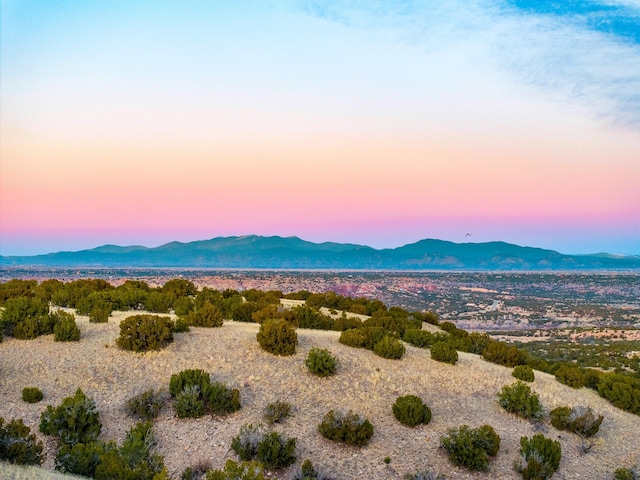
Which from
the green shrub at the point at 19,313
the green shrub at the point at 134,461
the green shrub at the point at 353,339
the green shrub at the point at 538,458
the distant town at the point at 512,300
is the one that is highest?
the green shrub at the point at 19,313

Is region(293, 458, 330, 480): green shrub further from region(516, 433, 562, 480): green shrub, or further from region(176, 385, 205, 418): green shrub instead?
region(516, 433, 562, 480): green shrub

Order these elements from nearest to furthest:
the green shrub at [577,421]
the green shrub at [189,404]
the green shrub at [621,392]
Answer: the green shrub at [189,404], the green shrub at [577,421], the green shrub at [621,392]

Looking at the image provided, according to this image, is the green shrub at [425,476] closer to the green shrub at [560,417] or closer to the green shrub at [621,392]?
the green shrub at [560,417]

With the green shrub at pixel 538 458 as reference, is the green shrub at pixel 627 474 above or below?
below

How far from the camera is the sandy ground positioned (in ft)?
41.8

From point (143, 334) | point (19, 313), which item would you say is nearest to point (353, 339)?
point (143, 334)

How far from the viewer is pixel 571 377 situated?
66.8ft

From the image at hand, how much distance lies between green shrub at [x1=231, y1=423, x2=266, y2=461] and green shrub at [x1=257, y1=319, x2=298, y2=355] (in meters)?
5.04

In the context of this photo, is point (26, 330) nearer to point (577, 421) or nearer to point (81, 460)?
point (81, 460)

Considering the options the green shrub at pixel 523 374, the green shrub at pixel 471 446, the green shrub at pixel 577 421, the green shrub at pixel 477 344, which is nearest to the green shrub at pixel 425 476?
the green shrub at pixel 471 446

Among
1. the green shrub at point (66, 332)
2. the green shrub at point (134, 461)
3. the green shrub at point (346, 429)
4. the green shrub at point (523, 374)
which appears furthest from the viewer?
the green shrub at point (523, 374)

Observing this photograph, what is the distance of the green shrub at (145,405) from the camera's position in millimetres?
13375

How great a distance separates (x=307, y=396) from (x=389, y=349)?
477cm

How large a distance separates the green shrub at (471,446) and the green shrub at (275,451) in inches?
169
